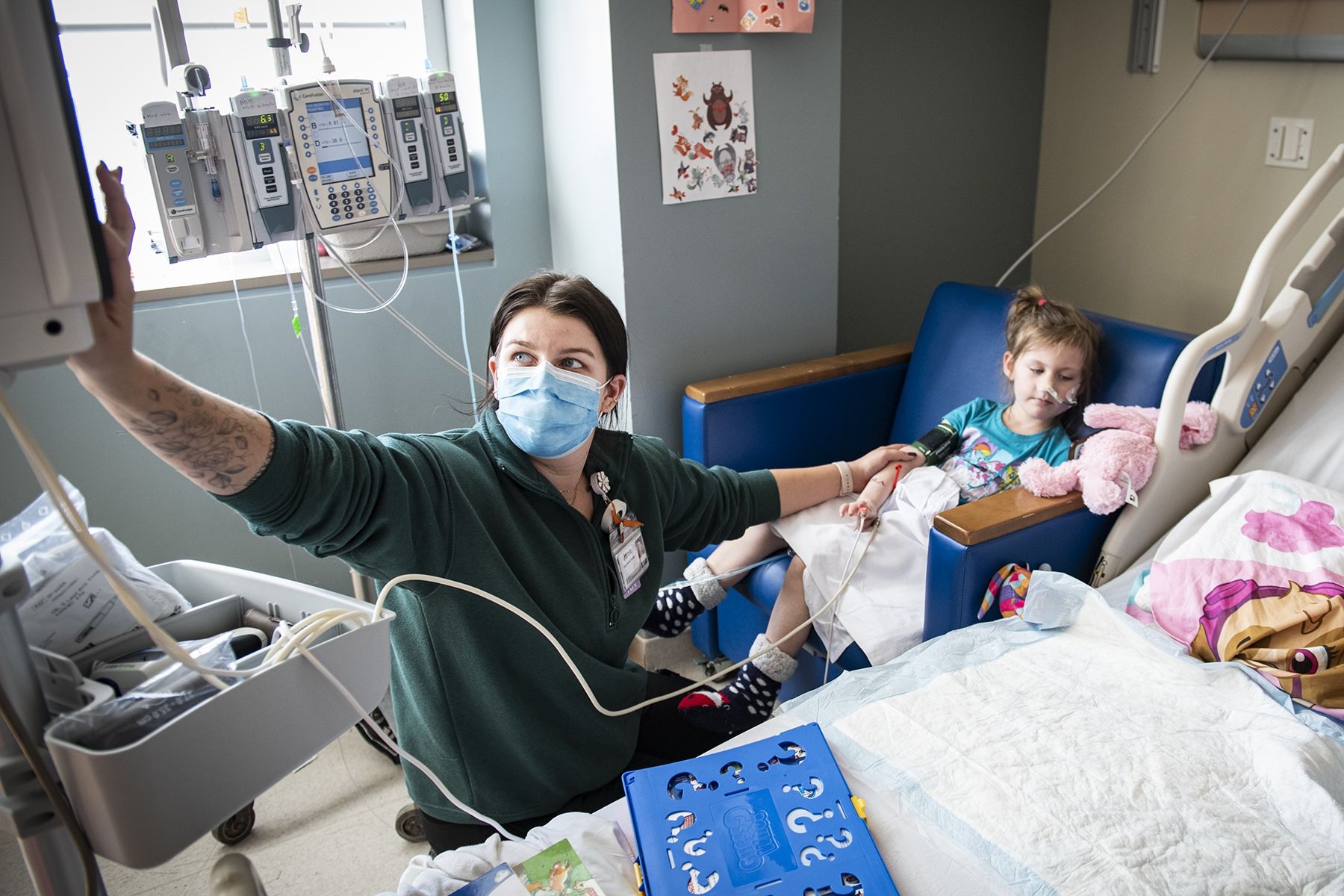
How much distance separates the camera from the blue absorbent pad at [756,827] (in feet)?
3.35

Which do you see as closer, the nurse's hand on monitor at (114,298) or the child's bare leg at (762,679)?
the nurse's hand on monitor at (114,298)

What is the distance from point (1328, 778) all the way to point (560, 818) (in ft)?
3.16

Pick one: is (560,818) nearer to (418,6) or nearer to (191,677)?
(191,677)

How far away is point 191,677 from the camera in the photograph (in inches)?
32.7

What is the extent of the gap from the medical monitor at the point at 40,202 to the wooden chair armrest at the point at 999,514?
137 centimetres

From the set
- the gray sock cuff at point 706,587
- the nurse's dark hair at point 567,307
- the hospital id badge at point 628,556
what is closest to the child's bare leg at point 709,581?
the gray sock cuff at point 706,587

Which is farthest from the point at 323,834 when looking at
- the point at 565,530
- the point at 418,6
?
the point at 418,6

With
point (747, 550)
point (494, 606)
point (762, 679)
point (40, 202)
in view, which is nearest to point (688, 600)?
point (747, 550)

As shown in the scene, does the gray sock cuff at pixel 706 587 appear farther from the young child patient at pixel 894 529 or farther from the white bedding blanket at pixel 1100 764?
the white bedding blanket at pixel 1100 764

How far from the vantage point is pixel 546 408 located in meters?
1.37

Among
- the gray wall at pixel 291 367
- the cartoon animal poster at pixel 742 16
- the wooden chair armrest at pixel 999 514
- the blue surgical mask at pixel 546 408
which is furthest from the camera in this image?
the gray wall at pixel 291 367

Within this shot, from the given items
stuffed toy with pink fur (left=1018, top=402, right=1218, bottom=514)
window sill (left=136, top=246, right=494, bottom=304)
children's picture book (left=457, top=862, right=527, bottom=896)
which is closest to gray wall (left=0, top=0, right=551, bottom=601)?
window sill (left=136, top=246, right=494, bottom=304)

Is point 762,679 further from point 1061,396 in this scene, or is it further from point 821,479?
point 1061,396

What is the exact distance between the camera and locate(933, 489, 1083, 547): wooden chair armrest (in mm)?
1702
